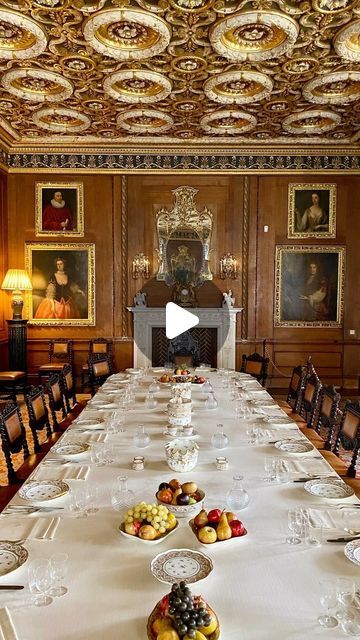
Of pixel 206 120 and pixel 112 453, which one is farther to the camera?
pixel 206 120

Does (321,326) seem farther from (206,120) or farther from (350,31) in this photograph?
(350,31)

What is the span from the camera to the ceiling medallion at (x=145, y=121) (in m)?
7.88

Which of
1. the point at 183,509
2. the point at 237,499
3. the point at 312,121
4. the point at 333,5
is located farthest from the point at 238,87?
the point at 183,509

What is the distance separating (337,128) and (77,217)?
5.21 m

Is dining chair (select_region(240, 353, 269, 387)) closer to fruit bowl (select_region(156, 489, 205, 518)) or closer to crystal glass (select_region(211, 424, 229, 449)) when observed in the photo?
crystal glass (select_region(211, 424, 229, 449))

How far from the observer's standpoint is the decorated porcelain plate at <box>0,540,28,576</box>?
198 cm

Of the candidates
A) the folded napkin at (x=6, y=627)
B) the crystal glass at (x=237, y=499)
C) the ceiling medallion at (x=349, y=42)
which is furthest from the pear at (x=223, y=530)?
the ceiling medallion at (x=349, y=42)

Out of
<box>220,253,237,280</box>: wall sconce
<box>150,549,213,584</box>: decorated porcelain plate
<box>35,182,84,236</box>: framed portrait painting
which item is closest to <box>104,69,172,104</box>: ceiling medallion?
<box>35,182,84,236</box>: framed portrait painting

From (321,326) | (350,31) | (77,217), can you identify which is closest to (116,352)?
(77,217)

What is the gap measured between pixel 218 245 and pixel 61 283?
328 centimetres

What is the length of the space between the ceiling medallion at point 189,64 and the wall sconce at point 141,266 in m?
4.00

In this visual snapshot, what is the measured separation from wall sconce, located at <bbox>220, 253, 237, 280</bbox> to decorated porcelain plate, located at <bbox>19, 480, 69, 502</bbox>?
23.9ft

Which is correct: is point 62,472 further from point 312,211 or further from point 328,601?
point 312,211

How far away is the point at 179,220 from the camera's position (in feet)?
31.8
